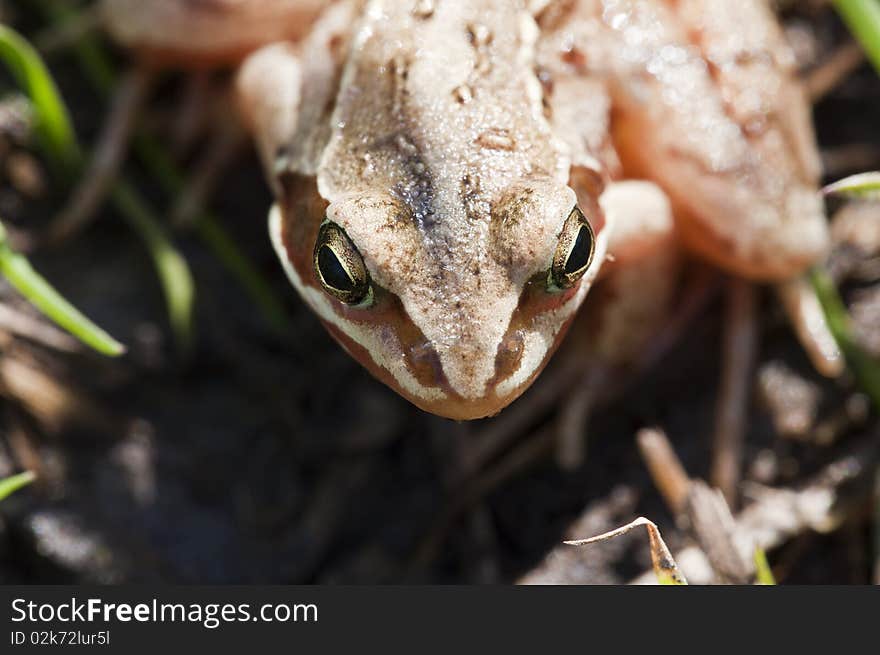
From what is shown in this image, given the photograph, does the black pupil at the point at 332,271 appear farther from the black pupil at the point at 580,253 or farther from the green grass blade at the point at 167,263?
the green grass blade at the point at 167,263

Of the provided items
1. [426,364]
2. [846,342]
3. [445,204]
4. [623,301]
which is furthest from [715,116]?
[426,364]

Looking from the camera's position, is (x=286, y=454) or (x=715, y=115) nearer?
(x=715, y=115)

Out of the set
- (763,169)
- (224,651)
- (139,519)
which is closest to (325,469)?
(139,519)

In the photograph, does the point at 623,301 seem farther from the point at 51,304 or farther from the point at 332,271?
the point at 51,304

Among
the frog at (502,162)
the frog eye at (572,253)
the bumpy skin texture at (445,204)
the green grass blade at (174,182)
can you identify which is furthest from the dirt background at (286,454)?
the frog eye at (572,253)

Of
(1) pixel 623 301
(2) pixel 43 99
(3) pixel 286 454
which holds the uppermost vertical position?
(2) pixel 43 99

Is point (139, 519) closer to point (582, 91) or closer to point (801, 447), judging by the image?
point (582, 91)
